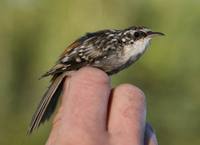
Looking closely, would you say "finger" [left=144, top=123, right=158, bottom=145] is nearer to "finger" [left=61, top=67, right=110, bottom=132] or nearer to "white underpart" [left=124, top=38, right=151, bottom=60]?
"finger" [left=61, top=67, right=110, bottom=132]

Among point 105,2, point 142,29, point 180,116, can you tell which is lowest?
point 180,116

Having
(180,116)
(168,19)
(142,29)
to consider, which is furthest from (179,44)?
(142,29)

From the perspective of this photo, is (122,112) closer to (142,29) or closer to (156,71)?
(142,29)

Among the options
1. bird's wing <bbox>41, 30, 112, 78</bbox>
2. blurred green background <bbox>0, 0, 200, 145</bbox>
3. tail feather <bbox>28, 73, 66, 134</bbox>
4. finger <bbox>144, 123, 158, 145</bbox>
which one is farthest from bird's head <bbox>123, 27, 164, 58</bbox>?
blurred green background <bbox>0, 0, 200, 145</bbox>

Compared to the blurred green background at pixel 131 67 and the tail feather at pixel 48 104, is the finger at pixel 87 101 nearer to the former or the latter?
the tail feather at pixel 48 104

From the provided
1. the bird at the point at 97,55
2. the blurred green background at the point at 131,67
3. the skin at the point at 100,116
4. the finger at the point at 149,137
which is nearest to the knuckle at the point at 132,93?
the skin at the point at 100,116

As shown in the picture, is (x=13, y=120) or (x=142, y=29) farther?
(x=13, y=120)

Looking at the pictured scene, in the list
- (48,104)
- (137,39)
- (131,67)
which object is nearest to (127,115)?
(48,104)
